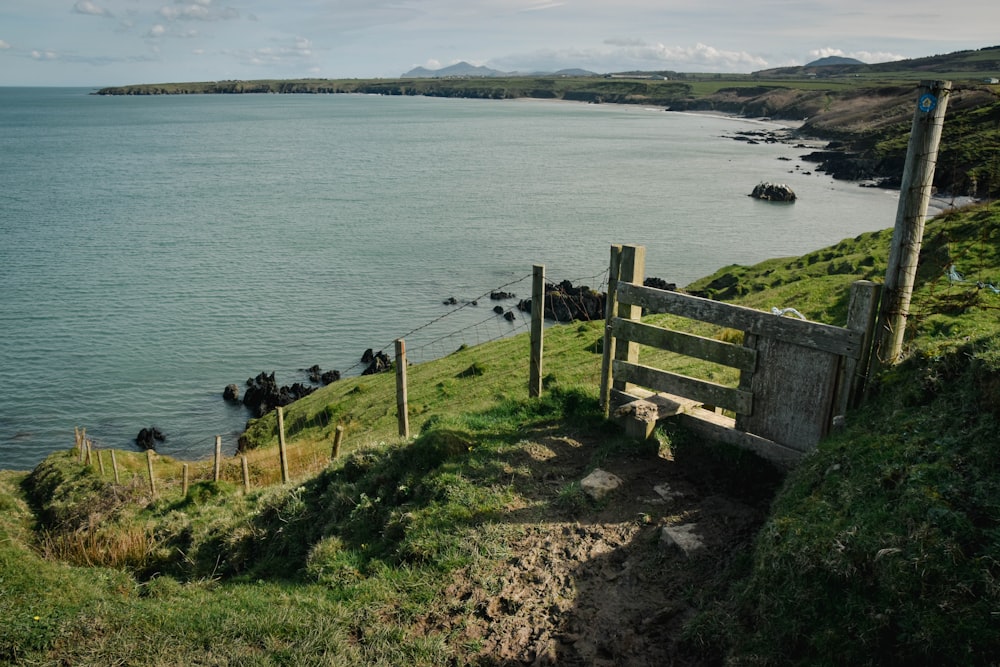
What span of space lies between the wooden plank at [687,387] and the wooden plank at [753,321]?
3.46 feet

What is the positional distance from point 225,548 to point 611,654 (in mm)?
8468

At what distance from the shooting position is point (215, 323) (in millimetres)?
46688

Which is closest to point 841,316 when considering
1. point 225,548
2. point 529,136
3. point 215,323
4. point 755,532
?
point 755,532

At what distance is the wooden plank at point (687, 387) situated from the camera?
35.7ft

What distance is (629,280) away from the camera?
12492mm

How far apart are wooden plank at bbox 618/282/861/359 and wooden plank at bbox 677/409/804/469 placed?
1.63m

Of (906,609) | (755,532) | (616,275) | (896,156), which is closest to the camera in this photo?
(906,609)

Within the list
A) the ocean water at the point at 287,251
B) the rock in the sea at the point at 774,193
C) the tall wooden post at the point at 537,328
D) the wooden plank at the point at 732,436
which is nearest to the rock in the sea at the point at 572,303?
the ocean water at the point at 287,251

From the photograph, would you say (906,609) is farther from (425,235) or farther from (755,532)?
(425,235)

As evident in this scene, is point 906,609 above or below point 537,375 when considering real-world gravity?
above

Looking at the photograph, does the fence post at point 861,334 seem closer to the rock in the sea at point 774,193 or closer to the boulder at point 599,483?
the boulder at point 599,483

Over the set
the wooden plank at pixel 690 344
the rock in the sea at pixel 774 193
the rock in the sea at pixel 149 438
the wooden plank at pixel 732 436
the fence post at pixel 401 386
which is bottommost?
the rock in the sea at pixel 149 438

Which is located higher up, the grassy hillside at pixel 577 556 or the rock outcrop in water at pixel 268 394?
the grassy hillside at pixel 577 556

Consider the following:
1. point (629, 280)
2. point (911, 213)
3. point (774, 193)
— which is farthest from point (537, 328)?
point (774, 193)
